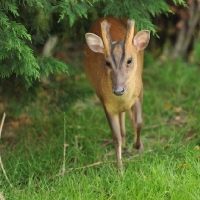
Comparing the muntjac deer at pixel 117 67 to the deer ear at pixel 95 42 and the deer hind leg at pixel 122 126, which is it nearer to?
the deer ear at pixel 95 42

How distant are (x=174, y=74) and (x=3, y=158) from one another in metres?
3.15

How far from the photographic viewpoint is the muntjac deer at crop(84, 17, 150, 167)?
4699 mm

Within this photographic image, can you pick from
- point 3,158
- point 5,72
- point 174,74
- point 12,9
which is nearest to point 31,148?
point 3,158

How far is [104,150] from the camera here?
5656 mm

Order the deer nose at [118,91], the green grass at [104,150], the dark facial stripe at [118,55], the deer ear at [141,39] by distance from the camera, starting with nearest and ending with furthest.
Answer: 1. the green grass at [104,150]
2. the deer nose at [118,91]
3. the dark facial stripe at [118,55]
4. the deer ear at [141,39]

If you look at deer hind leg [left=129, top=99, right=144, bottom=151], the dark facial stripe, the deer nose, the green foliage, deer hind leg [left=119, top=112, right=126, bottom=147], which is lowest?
deer hind leg [left=119, top=112, right=126, bottom=147]

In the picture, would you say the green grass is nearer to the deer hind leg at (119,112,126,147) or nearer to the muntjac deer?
the deer hind leg at (119,112,126,147)

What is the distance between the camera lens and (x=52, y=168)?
17.0 ft

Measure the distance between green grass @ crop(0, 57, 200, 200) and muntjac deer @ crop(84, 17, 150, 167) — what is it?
0.38 m

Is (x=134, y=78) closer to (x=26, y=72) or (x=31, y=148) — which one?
(x=26, y=72)

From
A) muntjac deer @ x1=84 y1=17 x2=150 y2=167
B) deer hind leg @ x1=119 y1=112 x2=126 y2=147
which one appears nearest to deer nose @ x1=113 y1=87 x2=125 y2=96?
muntjac deer @ x1=84 y1=17 x2=150 y2=167

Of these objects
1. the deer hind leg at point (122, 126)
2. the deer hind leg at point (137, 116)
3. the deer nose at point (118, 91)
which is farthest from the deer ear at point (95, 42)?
the deer hind leg at point (122, 126)

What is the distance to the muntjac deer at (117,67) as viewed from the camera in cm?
470

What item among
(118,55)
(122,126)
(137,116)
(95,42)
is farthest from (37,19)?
(122,126)
